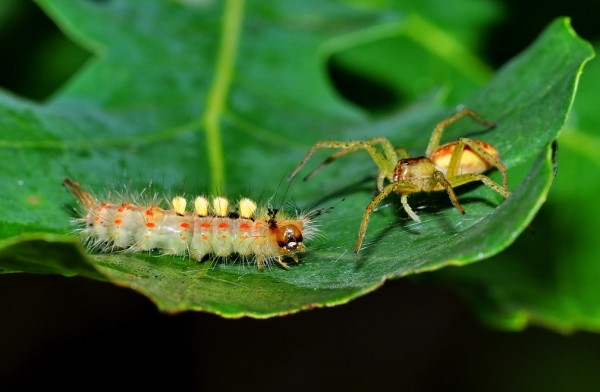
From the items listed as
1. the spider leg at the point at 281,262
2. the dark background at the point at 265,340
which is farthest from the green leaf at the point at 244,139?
the dark background at the point at 265,340

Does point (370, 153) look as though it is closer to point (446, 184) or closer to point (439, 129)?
point (439, 129)

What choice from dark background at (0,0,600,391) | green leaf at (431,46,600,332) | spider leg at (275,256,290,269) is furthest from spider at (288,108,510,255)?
dark background at (0,0,600,391)

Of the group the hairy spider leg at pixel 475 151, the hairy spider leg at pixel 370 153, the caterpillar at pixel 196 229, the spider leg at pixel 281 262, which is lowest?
the spider leg at pixel 281 262

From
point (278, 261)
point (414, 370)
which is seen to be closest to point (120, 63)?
point (278, 261)

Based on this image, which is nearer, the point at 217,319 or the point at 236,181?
the point at 236,181

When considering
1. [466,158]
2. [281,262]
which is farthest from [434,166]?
[281,262]

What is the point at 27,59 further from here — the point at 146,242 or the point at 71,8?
the point at 146,242

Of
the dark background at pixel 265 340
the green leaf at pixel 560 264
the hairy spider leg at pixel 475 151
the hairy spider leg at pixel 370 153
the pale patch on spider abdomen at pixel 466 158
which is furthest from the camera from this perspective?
the dark background at pixel 265 340

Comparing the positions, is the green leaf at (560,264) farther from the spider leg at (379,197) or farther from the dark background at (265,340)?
the spider leg at (379,197)
